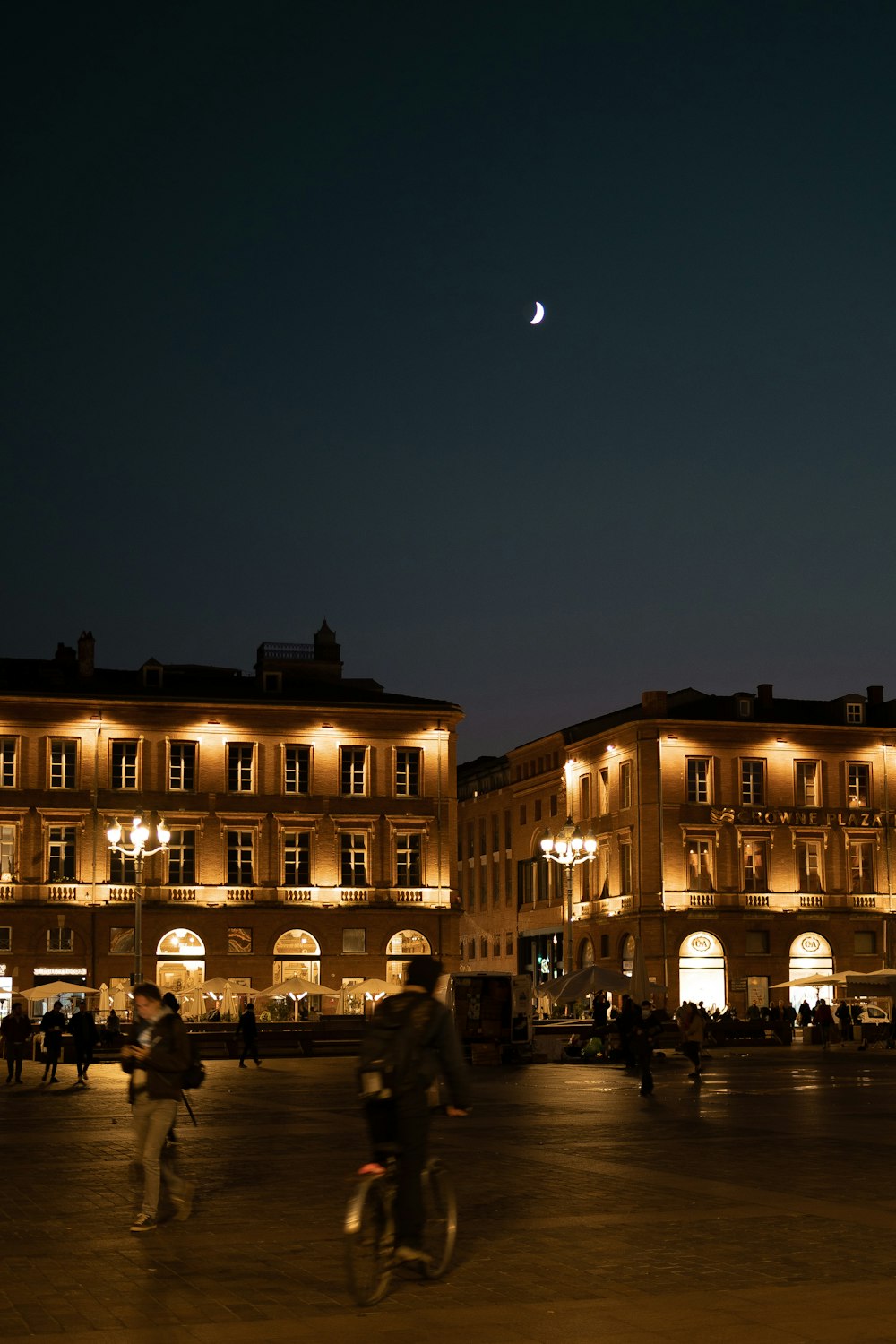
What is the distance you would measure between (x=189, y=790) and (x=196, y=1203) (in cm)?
5670

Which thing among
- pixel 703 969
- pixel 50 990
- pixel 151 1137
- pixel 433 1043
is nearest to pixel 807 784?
pixel 703 969

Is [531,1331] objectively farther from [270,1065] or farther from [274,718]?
[274,718]

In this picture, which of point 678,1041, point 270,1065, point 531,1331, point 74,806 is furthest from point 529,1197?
point 74,806

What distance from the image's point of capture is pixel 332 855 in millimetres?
71500

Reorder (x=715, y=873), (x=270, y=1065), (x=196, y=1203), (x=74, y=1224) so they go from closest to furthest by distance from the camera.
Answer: (x=74, y=1224) → (x=196, y=1203) → (x=270, y=1065) → (x=715, y=873)

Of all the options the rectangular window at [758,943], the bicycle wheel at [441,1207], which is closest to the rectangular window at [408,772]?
the rectangular window at [758,943]

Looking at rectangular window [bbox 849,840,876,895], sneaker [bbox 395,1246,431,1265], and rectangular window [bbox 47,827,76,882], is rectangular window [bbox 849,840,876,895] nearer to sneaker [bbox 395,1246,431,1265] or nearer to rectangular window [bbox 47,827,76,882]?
rectangular window [bbox 47,827,76,882]

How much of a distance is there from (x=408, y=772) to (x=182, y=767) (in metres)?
9.04

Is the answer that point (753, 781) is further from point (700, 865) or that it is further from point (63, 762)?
point (63, 762)

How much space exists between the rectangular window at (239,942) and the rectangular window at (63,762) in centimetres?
826

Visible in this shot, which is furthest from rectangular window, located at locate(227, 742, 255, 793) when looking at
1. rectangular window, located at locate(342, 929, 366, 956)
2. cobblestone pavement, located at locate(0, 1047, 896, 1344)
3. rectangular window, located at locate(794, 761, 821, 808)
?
cobblestone pavement, located at locate(0, 1047, 896, 1344)

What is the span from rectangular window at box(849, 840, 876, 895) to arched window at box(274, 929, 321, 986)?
25191 mm

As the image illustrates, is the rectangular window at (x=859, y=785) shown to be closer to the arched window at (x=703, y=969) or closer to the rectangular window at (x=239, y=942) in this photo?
the arched window at (x=703, y=969)

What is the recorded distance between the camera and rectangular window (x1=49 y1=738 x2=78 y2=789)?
69438 mm
